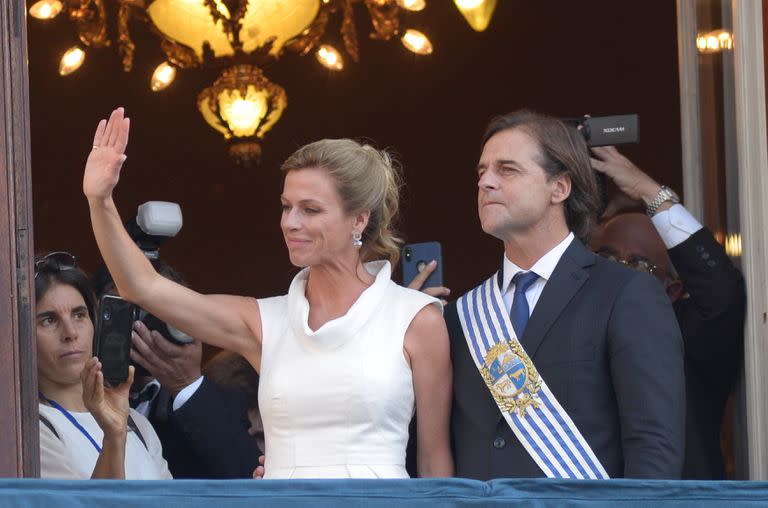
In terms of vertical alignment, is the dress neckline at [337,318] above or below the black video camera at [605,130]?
below

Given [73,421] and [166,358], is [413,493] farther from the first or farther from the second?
[166,358]

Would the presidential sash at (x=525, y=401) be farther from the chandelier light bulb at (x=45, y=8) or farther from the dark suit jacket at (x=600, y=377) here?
the chandelier light bulb at (x=45, y=8)

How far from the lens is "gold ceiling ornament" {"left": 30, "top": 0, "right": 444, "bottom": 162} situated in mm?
4586

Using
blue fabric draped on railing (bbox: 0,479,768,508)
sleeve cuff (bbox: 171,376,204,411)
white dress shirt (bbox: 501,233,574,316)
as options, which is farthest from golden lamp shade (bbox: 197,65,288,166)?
blue fabric draped on railing (bbox: 0,479,768,508)

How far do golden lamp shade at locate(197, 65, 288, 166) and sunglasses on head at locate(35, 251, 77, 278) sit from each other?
5.51 feet

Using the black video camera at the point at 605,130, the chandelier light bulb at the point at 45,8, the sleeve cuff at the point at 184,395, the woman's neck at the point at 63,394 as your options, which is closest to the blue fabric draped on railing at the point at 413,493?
the woman's neck at the point at 63,394

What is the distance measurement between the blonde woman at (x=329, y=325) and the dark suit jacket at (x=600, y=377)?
10 cm

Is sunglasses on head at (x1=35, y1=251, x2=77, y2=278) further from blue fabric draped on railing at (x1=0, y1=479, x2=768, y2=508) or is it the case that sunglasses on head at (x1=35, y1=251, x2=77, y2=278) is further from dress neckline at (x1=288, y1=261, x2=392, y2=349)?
blue fabric draped on railing at (x1=0, y1=479, x2=768, y2=508)

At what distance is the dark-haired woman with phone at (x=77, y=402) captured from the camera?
3051 mm

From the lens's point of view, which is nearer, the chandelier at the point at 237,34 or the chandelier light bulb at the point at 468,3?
the chandelier at the point at 237,34

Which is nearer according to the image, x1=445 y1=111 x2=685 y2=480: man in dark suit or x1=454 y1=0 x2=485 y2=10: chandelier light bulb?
x1=445 y1=111 x2=685 y2=480: man in dark suit

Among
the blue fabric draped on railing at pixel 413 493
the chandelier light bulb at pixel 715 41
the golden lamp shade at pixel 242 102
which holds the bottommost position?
the blue fabric draped on railing at pixel 413 493

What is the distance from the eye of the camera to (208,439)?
3.34 metres

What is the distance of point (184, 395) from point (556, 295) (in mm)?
934
